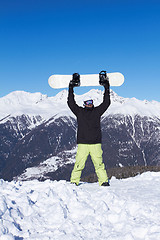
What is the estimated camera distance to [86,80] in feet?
32.7

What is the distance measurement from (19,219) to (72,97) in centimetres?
508

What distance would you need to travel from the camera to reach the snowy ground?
4938 mm

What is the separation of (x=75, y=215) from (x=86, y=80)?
5.48 m

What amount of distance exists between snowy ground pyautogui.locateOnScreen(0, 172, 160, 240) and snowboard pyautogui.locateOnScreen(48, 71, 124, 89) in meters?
4.26

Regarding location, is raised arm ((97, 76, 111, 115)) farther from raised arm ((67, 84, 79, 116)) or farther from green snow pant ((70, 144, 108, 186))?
green snow pant ((70, 144, 108, 186))

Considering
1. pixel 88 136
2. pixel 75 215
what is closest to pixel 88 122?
pixel 88 136

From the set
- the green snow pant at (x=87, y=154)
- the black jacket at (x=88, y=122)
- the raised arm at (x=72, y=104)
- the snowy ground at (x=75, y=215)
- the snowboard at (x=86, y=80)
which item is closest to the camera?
the snowy ground at (x=75, y=215)

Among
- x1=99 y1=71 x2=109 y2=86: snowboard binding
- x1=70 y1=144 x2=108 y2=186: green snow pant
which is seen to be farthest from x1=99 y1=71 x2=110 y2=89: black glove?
x1=70 y1=144 x2=108 y2=186: green snow pant

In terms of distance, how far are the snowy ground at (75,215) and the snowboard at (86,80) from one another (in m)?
4.26

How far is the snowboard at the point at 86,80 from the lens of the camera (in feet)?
32.7

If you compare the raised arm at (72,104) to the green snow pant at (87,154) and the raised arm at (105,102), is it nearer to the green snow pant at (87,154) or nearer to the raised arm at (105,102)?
the raised arm at (105,102)

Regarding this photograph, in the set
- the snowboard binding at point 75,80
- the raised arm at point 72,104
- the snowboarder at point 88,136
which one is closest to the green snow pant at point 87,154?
the snowboarder at point 88,136

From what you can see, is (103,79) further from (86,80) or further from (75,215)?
(75,215)

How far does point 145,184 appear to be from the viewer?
10.0 metres
